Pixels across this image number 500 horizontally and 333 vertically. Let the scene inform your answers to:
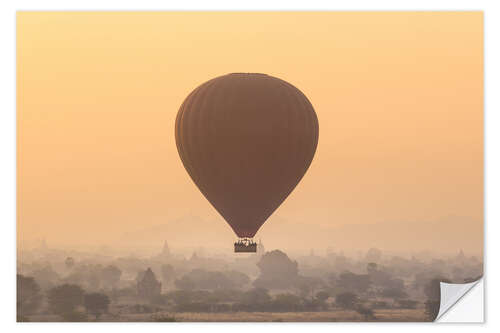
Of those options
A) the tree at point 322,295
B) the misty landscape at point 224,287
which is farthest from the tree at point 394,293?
the tree at point 322,295

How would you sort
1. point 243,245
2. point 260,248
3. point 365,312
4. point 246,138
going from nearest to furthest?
point 365,312
point 243,245
point 260,248
point 246,138

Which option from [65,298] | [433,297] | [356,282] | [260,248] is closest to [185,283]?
[260,248]

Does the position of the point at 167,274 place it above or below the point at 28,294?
above

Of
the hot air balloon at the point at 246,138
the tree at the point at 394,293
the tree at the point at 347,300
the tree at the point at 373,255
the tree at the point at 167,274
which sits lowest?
the tree at the point at 347,300

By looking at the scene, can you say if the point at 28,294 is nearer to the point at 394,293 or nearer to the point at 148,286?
the point at 148,286

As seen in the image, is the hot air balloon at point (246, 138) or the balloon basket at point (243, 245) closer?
the balloon basket at point (243, 245)

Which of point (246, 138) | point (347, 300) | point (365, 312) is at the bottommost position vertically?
point (365, 312)

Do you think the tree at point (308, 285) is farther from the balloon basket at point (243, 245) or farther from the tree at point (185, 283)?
the tree at point (185, 283)

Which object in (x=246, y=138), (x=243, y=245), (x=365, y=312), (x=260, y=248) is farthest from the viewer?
(x=246, y=138)
